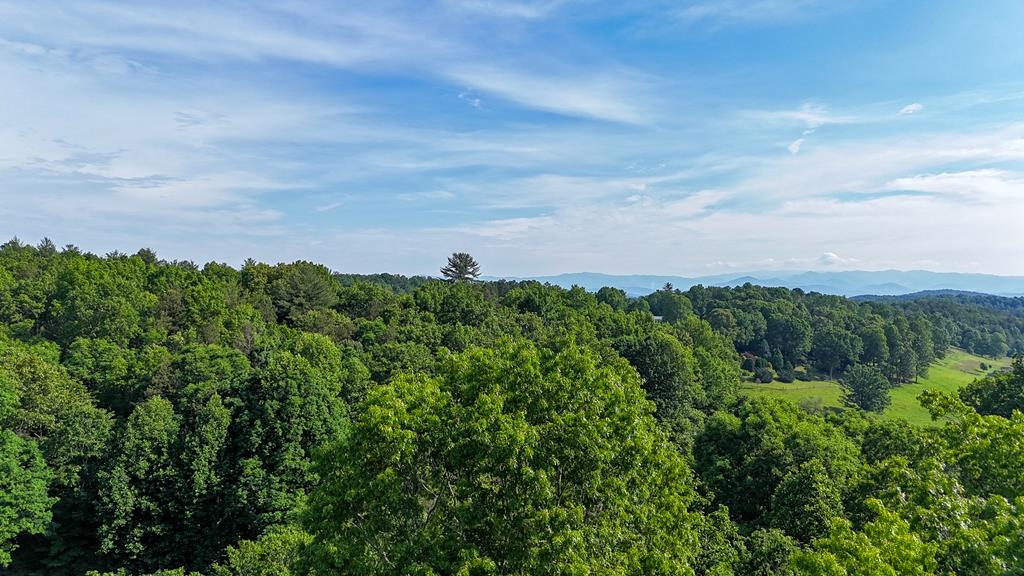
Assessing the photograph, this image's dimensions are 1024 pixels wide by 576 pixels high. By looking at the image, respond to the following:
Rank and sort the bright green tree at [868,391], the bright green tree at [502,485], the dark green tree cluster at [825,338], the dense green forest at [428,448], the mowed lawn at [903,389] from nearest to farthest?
the bright green tree at [502,485], the dense green forest at [428,448], the bright green tree at [868,391], the mowed lawn at [903,389], the dark green tree cluster at [825,338]

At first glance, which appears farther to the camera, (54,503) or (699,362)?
(699,362)

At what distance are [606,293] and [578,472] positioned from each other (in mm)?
121869

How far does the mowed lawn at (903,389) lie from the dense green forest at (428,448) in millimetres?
5985

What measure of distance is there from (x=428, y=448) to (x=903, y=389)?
115 m

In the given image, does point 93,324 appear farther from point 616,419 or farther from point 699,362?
point 699,362

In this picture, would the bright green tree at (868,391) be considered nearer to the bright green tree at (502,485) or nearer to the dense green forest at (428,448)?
the dense green forest at (428,448)

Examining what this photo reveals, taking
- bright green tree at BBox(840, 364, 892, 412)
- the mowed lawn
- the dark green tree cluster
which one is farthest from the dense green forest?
the dark green tree cluster

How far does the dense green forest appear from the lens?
14.5 m

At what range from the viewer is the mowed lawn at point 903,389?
85.1m

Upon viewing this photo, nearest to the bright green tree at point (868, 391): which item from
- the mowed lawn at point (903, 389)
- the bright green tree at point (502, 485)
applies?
the mowed lawn at point (903, 389)

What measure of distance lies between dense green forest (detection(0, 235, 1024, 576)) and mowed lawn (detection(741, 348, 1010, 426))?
5.99m

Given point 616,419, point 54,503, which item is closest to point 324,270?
point 54,503

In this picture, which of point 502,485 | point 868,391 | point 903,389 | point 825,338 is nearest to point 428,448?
point 502,485

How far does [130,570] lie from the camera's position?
34188 millimetres
